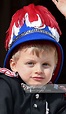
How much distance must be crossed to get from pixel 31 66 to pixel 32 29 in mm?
158

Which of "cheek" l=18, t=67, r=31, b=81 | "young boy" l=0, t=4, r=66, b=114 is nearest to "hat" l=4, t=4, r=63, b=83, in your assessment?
"young boy" l=0, t=4, r=66, b=114

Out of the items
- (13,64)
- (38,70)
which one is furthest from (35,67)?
(13,64)

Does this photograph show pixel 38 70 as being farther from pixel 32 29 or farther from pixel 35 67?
pixel 32 29

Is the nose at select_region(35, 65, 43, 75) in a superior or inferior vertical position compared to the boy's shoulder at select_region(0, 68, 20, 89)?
superior

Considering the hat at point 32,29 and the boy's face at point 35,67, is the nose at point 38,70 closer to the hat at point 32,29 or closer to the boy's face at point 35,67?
the boy's face at point 35,67

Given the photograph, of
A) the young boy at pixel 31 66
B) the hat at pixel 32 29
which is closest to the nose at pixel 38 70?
the young boy at pixel 31 66

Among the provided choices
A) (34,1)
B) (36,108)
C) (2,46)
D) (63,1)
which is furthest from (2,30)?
(36,108)

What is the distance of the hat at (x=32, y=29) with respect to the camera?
1.57m

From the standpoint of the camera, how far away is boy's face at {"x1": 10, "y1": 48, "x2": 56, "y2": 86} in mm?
1513

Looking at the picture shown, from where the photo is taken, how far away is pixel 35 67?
1.51 meters

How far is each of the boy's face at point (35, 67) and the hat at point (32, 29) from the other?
0.06 meters

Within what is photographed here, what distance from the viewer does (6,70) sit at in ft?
5.15

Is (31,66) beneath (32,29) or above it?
beneath

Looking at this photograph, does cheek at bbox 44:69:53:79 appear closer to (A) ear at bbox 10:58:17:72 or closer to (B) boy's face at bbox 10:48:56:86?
(B) boy's face at bbox 10:48:56:86
